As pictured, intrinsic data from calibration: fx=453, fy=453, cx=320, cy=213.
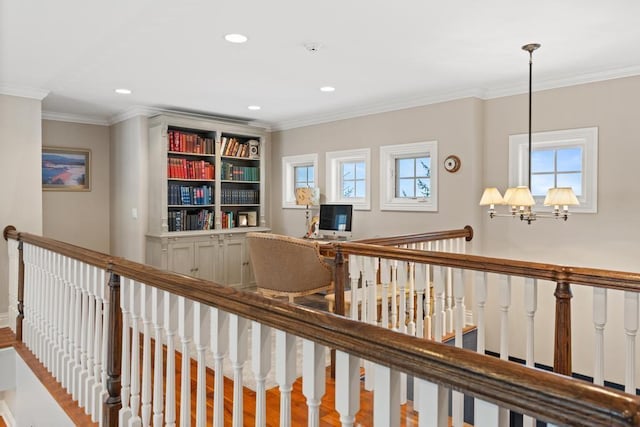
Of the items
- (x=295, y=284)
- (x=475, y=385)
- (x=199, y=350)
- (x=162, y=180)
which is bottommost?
(x=295, y=284)

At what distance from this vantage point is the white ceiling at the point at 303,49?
262 centimetres

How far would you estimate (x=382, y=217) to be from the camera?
5191mm

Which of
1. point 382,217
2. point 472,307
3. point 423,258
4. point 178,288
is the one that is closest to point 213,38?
point 423,258

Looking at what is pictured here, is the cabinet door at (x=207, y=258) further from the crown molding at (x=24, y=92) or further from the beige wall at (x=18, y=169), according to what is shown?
the crown molding at (x=24, y=92)

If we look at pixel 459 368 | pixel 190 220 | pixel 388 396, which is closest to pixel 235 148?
pixel 190 220

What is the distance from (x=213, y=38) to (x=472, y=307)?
10.8ft

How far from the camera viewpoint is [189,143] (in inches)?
218

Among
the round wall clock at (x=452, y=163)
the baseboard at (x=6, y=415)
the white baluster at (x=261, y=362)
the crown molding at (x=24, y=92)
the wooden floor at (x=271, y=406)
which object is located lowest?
the baseboard at (x=6, y=415)

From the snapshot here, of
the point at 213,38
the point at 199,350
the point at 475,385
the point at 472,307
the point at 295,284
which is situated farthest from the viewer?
the point at 472,307

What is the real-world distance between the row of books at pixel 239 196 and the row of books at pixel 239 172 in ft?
0.58

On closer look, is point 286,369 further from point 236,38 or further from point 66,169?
point 66,169

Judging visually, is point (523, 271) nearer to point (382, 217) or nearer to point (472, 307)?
point (472, 307)

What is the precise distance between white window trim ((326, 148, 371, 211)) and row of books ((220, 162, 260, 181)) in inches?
44.9

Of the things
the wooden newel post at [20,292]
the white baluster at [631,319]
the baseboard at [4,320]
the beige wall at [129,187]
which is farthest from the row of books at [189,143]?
the white baluster at [631,319]
